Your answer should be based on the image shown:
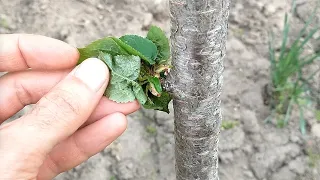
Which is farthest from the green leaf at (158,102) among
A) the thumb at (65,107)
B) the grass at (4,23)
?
the grass at (4,23)

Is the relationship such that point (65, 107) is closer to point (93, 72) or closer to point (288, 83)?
point (93, 72)

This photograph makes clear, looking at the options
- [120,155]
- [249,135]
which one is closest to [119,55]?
[120,155]

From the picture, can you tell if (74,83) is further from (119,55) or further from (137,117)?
(137,117)

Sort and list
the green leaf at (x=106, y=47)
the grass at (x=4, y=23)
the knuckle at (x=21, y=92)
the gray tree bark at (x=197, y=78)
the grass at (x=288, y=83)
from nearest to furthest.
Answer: the gray tree bark at (x=197, y=78) → the green leaf at (x=106, y=47) → the knuckle at (x=21, y=92) → the grass at (x=288, y=83) → the grass at (x=4, y=23)

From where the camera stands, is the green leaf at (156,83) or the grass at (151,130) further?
the grass at (151,130)

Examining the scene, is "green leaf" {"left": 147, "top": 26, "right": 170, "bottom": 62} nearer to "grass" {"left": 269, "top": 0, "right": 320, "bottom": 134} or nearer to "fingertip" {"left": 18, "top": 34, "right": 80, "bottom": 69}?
"fingertip" {"left": 18, "top": 34, "right": 80, "bottom": 69}

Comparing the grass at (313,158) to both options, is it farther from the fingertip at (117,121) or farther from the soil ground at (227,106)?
the fingertip at (117,121)

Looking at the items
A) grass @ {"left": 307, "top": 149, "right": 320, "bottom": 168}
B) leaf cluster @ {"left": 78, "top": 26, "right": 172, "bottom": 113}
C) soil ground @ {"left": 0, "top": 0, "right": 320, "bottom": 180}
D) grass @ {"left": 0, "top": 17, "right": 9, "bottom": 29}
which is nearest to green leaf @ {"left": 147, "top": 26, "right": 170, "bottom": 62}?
leaf cluster @ {"left": 78, "top": 26, "right": 172, "bottom": 113}

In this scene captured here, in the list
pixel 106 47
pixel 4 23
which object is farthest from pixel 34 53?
pixel 4 23
